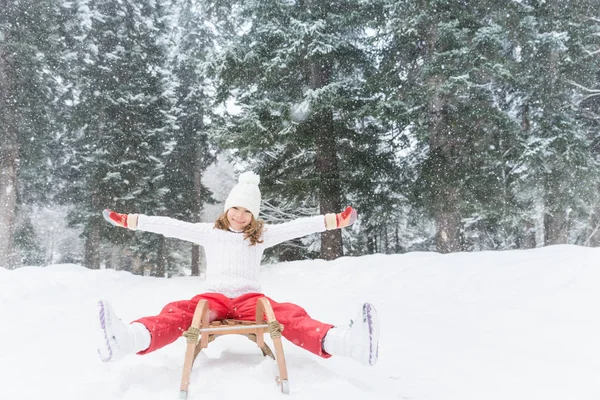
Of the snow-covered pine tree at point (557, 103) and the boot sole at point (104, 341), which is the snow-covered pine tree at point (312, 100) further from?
the boot sole at point (104, 341)

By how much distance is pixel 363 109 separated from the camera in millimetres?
9562

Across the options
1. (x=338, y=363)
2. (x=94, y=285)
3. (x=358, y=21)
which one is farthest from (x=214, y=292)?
(x=358, y=21)

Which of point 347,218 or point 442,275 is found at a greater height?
point 347,218

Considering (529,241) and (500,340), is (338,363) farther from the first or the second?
(529,241)

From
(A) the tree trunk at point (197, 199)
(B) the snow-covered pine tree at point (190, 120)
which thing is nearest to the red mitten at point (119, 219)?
(B) the snow-covered pine tree at point (190, 120)

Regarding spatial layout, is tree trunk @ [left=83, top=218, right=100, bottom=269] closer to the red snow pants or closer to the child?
the child

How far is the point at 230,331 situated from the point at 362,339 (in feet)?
2.69

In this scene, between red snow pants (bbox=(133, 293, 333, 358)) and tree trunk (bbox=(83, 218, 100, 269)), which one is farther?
tree trunk (bbox=(83, 218, 100, 269))

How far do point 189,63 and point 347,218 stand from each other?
59.0 ft

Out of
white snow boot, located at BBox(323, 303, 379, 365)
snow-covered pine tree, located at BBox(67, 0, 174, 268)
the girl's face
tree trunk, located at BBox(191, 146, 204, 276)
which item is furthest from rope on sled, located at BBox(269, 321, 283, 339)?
tree trunk, located at BBox(191, 146, 204, 276)

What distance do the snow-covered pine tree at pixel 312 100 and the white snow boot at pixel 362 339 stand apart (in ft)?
25.2

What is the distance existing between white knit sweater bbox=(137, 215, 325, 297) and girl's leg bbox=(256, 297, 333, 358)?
0.47 meters

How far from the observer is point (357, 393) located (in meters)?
2.36

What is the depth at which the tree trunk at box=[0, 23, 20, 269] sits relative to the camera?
1273 centimetres
